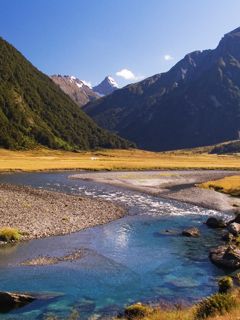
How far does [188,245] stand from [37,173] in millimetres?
77368

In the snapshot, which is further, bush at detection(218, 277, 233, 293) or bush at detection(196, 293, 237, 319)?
bush at detection(218, 277, 233, 293)

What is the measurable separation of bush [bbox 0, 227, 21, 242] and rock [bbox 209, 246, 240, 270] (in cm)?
1700

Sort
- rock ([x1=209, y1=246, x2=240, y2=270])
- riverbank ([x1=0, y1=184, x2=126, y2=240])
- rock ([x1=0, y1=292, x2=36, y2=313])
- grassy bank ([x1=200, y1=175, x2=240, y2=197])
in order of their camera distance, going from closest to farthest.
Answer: rock ([x1=0, y1=292, x2=36, y2=313]) → rock ([x1=209, y1=246, x2=240, y2=270]) → riverbank ([x1=0, y1=184, x2=126, y2=240]) → grassy bank ([x1=200, y1=175, x2=240, y2=197])

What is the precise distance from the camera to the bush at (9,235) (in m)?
39.7

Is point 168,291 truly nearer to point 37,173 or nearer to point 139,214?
point 139,214

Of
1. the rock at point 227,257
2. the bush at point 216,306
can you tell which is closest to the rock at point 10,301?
the bush at point 216,306

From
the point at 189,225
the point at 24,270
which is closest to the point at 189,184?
the point at 189,225

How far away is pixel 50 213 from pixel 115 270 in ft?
70.9

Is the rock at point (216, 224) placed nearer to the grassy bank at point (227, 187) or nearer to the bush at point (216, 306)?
the bush at point (216, 306)

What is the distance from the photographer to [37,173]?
11369 centimetres

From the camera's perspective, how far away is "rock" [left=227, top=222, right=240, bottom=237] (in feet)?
149

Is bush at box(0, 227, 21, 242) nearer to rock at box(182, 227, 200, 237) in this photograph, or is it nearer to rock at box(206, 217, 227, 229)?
rock at box(182, 227, 200, 237)

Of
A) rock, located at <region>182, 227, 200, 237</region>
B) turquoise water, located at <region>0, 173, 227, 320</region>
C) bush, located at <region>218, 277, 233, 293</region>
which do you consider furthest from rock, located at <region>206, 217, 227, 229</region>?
bush, located at <region>218, 277, 233, 293</region>

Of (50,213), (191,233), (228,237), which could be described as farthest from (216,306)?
(50,213)
